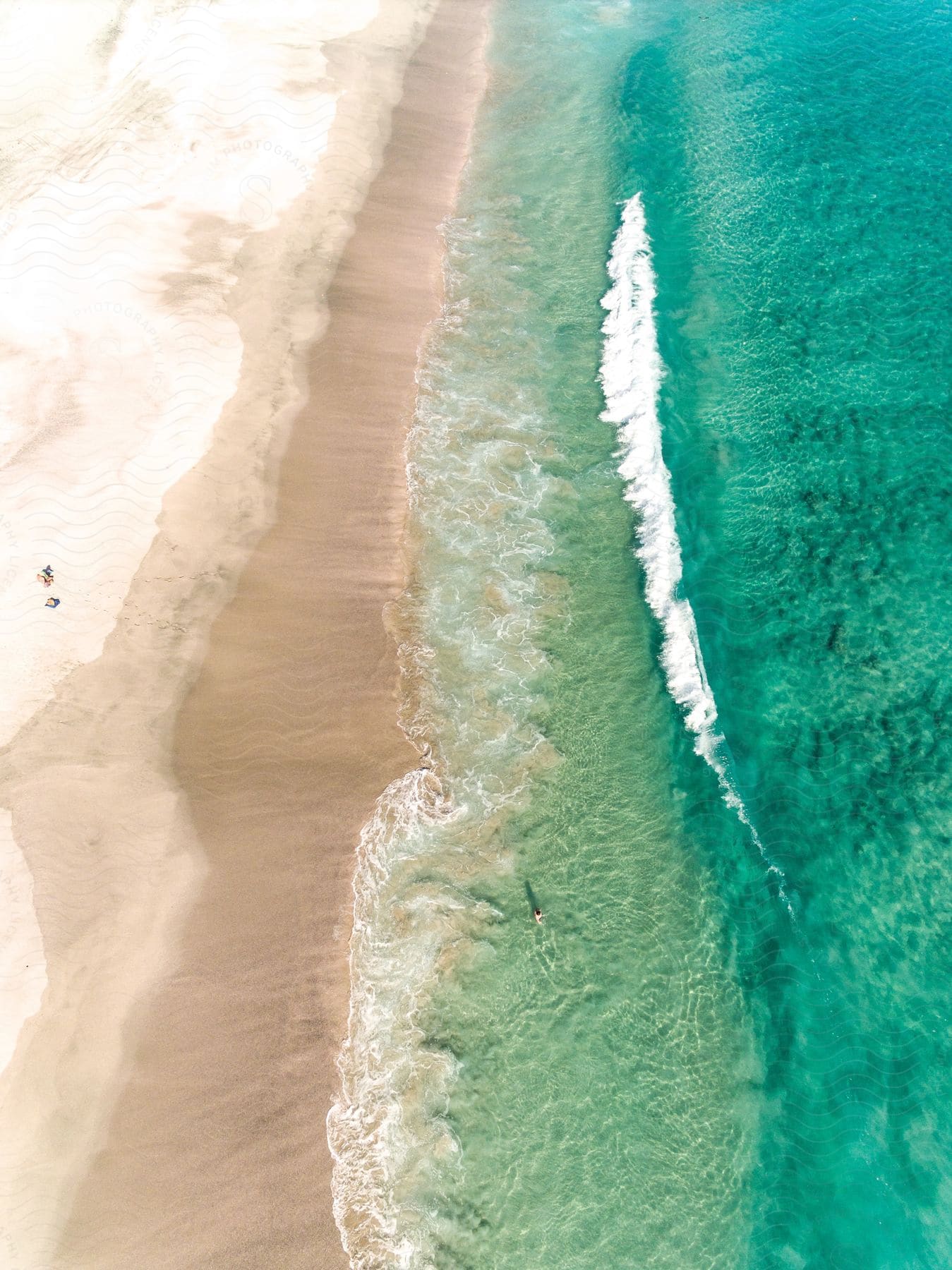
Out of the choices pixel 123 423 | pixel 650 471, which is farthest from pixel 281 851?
pixel 650 471

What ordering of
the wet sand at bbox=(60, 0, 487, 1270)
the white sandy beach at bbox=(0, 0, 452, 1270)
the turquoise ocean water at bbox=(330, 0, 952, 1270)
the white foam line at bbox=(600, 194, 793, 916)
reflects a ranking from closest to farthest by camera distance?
the wet sand at bbox=(60, 0, 487, 1270) < the turquoise ocean water at bbox=(330, 0, 952, 1270) < the white sandy beach at bbox=(0, 0, 452, 1270) < the white foam line at bbox=(600, 194, 793, 916)

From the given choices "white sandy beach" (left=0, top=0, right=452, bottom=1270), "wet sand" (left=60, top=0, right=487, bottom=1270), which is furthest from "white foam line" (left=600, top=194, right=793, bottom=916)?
"white sandy beach" (left=0, top=0, right=452, bottom=1270)

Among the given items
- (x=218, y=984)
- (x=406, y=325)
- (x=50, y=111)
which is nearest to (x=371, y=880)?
(x=218, y=984)

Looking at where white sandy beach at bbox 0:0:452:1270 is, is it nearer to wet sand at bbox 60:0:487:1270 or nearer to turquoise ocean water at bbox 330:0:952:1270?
wet sand at bbox 60:0:487:1270

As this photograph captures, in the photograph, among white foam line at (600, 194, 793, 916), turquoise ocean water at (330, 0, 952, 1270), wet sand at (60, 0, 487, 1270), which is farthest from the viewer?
white foam line at (600, 194, 793, 916)

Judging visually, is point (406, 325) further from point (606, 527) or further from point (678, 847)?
point (678, 847)

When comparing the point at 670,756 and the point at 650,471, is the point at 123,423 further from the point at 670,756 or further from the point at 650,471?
the point at 670,756
